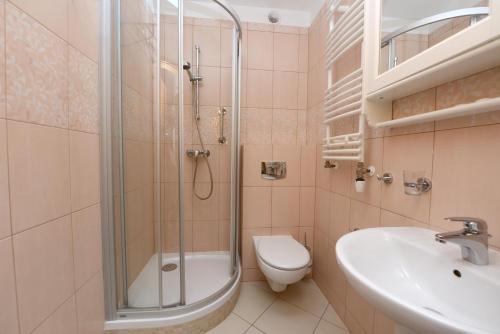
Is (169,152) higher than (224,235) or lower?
higher

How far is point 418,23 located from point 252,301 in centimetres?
188

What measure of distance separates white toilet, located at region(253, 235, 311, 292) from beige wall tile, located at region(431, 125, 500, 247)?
30.8 inches

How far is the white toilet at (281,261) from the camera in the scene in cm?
133

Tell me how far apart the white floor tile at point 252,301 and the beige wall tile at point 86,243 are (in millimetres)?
965

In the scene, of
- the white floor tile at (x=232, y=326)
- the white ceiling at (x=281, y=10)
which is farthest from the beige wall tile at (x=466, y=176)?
the white ceiling at (x=281, y=10)

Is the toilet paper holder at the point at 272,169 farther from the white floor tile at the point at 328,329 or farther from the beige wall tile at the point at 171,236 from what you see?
the white floor tile at the point at 328,329

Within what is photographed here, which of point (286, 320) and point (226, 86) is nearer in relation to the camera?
point (286, 320)

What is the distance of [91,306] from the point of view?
3.47ft

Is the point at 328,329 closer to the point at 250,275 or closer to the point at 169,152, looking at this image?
the point at 250,275

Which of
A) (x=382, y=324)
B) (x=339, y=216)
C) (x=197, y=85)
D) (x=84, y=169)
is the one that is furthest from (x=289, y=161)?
(x=84, y=169)

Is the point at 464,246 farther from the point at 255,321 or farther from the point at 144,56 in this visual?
the point at 144,56

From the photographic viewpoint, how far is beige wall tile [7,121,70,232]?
2.23 feet

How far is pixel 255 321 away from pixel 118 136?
1.43 meters

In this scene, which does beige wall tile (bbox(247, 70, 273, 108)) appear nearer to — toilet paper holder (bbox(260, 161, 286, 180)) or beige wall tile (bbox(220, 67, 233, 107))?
beige wall tile (bbox(220, 67, 233, 107))
